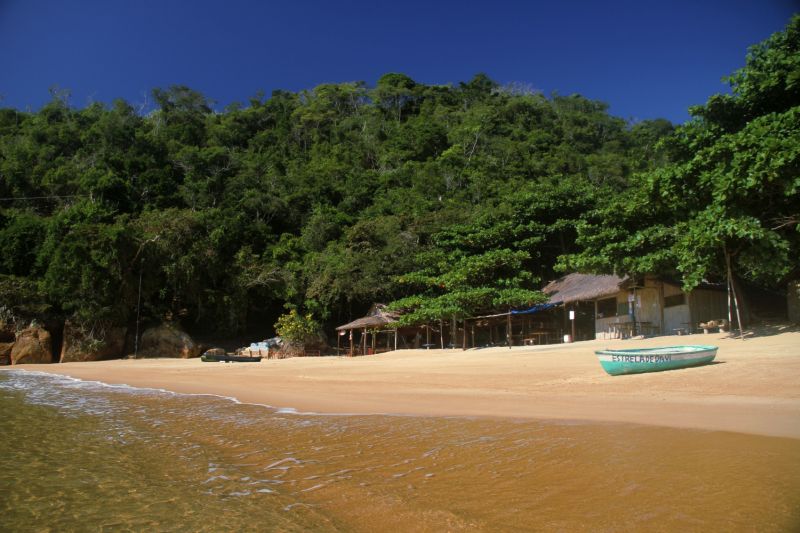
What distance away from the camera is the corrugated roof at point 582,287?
18984mm

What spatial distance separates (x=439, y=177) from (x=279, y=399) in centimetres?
3108

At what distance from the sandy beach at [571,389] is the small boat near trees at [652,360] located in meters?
0.22

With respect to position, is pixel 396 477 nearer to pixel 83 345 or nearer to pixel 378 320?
pixel 378 320

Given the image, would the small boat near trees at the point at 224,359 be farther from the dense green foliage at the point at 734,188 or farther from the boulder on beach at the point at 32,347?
the dense green foliage at the point at 734,188

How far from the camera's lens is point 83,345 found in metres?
24.1

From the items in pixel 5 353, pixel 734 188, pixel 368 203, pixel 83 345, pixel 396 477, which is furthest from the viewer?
pixel 368 203

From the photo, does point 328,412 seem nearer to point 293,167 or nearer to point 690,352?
point 690,352

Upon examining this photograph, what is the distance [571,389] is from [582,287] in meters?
13.1

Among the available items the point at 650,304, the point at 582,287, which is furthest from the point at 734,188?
the point at 582,287

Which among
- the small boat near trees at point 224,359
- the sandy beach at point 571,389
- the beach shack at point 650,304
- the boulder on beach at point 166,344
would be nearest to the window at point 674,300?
the beach shack at point 650,304

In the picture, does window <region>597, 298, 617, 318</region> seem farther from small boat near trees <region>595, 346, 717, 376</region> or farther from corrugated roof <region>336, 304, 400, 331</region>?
small boat near trees <region>595, 346, 717, 376</region>

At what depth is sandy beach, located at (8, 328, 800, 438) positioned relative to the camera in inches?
243

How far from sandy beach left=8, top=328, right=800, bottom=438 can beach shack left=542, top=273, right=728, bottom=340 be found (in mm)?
3510

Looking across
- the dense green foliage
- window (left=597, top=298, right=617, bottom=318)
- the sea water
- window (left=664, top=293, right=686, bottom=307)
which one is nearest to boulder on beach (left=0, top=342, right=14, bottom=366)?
the sea water
